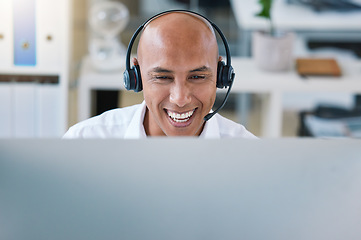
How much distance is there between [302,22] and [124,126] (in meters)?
2.09

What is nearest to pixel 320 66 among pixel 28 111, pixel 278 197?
pixel 28 111

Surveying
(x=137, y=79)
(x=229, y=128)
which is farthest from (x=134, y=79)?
(x=229, y=128)

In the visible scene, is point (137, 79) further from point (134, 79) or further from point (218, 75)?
point (218, 75)

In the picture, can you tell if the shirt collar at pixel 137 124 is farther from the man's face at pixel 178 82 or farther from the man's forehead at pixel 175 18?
the man's forehead at pixel 175 18

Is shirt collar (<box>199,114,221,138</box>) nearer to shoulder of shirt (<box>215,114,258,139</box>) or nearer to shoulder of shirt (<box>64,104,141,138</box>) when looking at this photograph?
shoulder of shirt (<box>215,114,258,139</box>)

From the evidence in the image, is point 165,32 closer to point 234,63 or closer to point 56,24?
point 56,24

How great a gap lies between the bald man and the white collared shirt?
0.05 metres

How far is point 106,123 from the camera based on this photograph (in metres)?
1.31

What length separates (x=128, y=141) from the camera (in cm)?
68

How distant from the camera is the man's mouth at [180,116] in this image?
3.78 feet

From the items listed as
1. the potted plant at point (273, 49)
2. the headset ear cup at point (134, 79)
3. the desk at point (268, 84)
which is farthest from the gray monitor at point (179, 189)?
the potted plant at point (273, 49)

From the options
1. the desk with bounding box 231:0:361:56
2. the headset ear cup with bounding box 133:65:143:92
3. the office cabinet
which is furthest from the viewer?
the desk with bounding box 231:0:361:56

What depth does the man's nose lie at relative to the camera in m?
1.10

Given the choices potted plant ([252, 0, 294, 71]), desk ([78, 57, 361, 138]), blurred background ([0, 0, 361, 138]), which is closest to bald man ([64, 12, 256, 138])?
blurred background ([0, 0, 361, 138])
